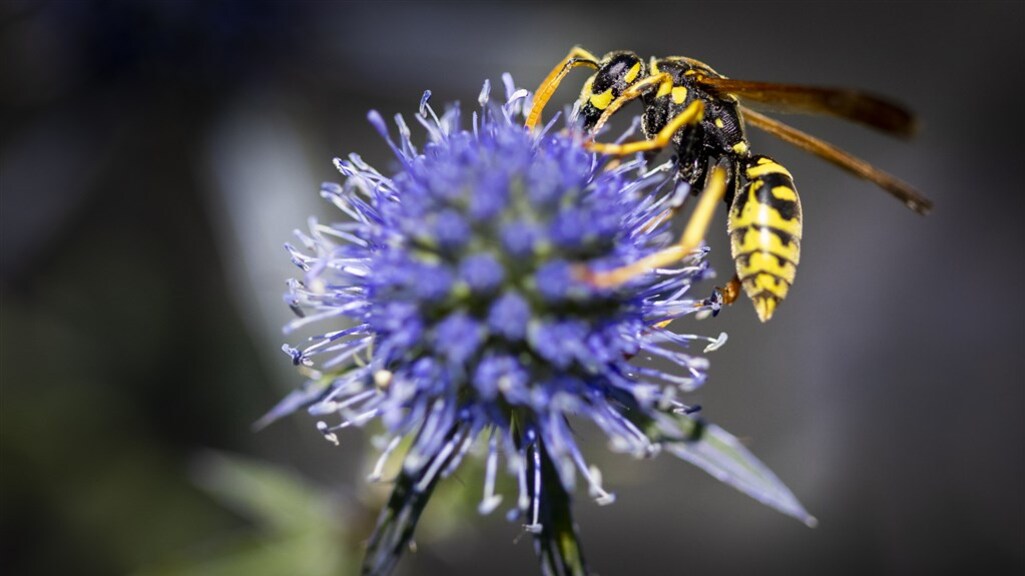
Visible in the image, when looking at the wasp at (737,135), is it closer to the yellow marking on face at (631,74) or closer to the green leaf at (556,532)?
the yellow marking on face at (631,74)

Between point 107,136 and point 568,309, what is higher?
point 107,136

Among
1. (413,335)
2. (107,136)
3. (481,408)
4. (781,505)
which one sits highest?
(107,136)

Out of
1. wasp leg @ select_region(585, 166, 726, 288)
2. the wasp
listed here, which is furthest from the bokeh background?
wasp leg @ select_region(585, 166, 726, 288)

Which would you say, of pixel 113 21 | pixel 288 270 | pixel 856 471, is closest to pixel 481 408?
pixel 288 270

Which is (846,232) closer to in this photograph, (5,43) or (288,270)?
(288,270)

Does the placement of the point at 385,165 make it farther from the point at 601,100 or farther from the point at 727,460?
the point at 727,460

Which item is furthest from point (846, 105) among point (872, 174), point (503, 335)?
point (503, 335)

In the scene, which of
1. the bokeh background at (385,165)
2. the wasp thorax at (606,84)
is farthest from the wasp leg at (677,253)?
the bokeh background at (385,165)

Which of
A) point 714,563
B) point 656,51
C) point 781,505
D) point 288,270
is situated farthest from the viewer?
point 656,51
